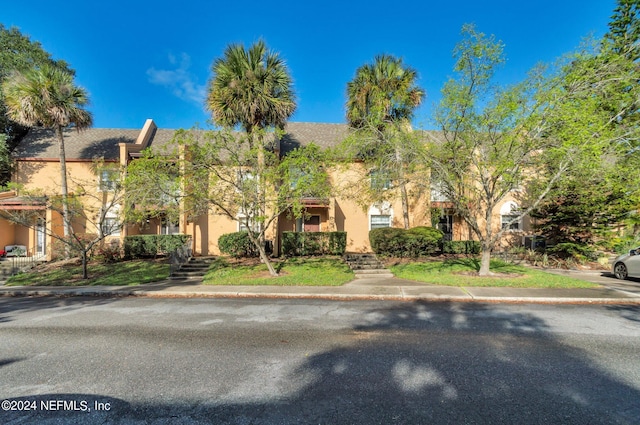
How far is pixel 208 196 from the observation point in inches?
458

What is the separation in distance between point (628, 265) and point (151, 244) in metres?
22.0

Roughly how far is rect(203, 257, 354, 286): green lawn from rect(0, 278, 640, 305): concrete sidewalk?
549 millimetres

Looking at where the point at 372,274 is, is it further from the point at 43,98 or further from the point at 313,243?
the point at 43,98

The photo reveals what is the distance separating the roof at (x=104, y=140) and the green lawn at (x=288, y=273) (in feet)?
24.9

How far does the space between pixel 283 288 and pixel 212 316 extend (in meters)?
3.32

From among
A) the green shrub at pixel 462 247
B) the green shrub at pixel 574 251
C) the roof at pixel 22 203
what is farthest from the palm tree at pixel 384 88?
the roof at pixel 22 203

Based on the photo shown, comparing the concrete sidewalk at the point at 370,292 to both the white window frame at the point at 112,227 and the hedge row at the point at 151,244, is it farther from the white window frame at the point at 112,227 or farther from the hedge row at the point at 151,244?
the hedge row at the point at 151,244

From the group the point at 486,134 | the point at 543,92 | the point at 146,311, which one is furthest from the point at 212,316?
the point at 543,92

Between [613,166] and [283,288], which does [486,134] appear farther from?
[283,288]

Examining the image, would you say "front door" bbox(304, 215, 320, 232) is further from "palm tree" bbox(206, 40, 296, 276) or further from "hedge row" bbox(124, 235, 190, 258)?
"hedge row" bbox(124, 235, 190, 258)

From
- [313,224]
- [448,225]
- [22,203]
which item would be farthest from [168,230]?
[448,225]

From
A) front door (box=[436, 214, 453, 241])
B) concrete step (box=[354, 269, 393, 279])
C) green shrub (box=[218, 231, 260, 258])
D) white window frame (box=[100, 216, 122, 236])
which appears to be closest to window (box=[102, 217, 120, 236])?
white window frame (box=[100, 216, 122, 236])

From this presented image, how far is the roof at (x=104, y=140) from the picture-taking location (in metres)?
18.5

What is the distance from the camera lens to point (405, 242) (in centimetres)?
1608
